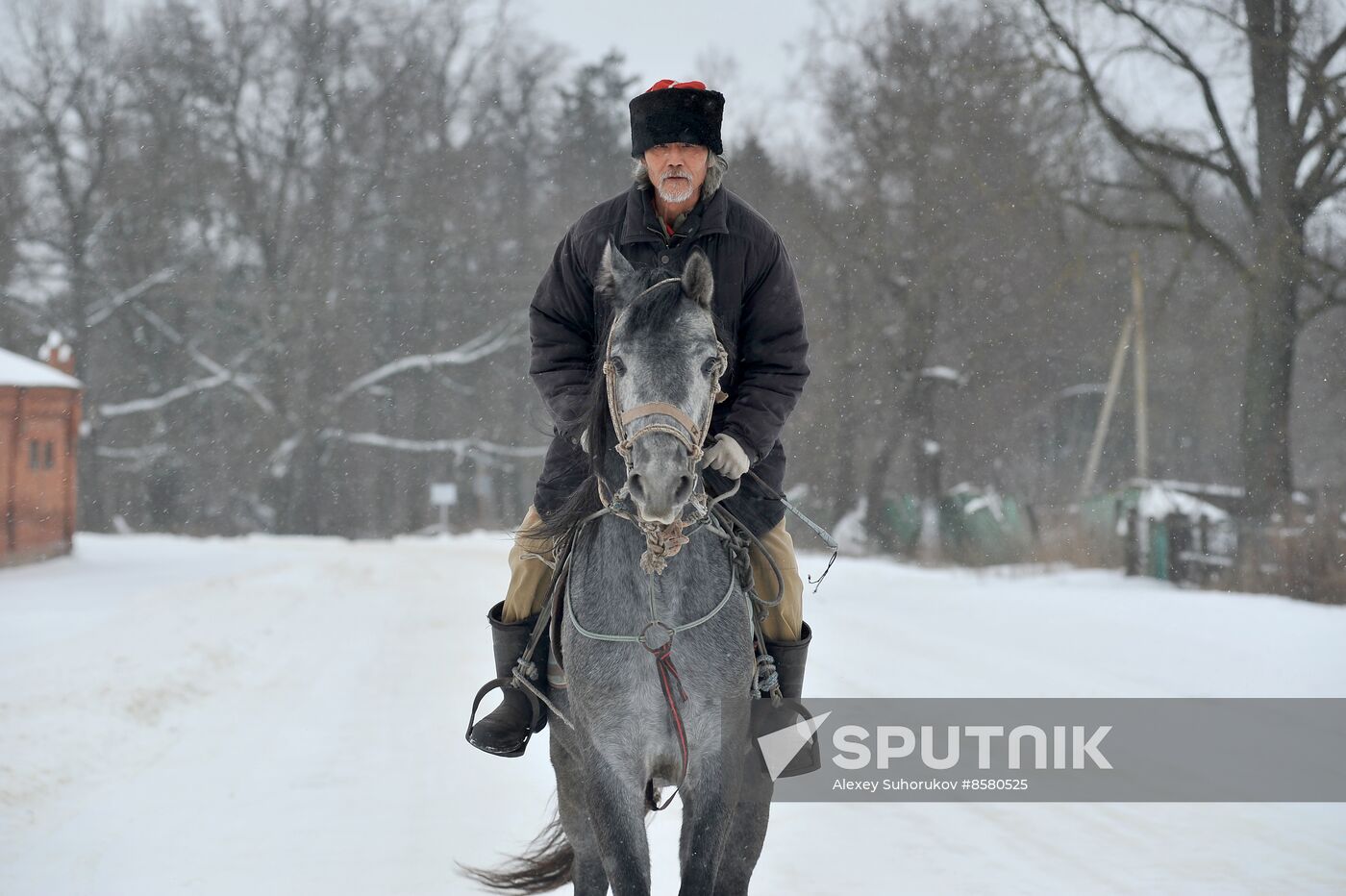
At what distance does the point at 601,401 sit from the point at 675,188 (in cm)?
83

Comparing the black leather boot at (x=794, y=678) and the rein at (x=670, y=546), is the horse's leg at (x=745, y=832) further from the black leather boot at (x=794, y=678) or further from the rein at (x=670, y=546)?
the rein at (x=670, y=546)

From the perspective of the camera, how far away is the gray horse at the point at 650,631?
3582 mm

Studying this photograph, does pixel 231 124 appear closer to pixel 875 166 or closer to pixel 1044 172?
pixel 875 166

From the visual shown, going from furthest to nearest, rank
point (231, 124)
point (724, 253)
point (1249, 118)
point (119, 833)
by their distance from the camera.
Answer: point (231, 124) < point (1249, 118) < point (119, 833) < point (724, 253)

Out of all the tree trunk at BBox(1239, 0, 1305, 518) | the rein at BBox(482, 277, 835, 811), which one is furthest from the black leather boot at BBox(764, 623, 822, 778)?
the tree trunk at BBox(1239, 0, 1305, 518)

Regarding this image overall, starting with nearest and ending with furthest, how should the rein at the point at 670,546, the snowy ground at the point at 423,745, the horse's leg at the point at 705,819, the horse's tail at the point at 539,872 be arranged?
the rein at the point at 670,546, the horse's leg at the point at 705,819, the horse's tail at the point at 539,872, the snowy ground at the point at 423,745

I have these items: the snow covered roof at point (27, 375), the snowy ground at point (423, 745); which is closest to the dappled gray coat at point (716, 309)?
the snowy ground at point (423, 745)

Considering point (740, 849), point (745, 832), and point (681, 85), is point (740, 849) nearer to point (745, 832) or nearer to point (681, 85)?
point (745, 832)

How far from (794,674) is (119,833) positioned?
161 inches

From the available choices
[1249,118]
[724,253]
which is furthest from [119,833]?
[1249,118]

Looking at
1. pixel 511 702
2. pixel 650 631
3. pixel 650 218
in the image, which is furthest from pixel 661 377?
pixel 511 702

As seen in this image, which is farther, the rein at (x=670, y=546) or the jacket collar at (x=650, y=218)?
the jacket collar at (x=650, y=218)

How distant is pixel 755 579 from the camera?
14.6 feet

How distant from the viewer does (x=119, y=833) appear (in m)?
6.64
